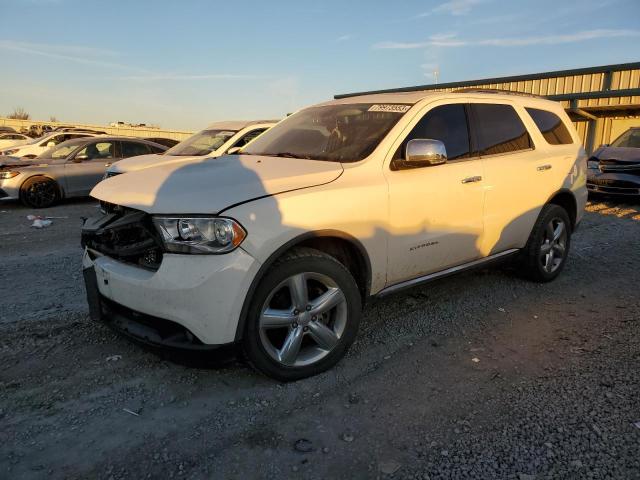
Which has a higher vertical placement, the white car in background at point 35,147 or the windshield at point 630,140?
the white car in background at point 35,147

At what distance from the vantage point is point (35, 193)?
1051cm

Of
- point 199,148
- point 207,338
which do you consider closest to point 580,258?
point 207,338

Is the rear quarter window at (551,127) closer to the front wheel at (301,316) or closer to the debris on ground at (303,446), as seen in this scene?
the front wheel at (301,316)

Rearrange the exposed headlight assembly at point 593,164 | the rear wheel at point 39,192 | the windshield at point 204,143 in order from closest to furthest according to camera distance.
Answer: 1. the windshield at point 204,143
2. the rear wheel at point 39,192
3. the exposed headlight assembly at point 593,164

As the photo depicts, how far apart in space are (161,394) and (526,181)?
355 centimetres

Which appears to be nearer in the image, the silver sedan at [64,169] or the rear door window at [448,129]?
the rear door window at [448,129]

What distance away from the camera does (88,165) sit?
1136cm

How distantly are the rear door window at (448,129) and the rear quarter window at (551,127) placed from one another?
1.17m

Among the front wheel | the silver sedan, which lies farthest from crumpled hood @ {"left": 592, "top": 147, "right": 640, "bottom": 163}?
the silver sedan

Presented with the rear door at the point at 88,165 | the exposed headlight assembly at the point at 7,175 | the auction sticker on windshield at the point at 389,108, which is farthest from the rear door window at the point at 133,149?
the auction sticker on windshield at the point at 389,108

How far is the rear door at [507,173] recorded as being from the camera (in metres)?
4.24

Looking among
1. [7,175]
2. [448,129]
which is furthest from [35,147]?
[448,129]

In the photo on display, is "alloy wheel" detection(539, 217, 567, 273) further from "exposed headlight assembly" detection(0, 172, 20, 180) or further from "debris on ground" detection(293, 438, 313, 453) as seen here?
"exposed headlight assembly" detection(0, 172, 20, 180)

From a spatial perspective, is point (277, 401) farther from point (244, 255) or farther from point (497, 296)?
point (497, 296)
